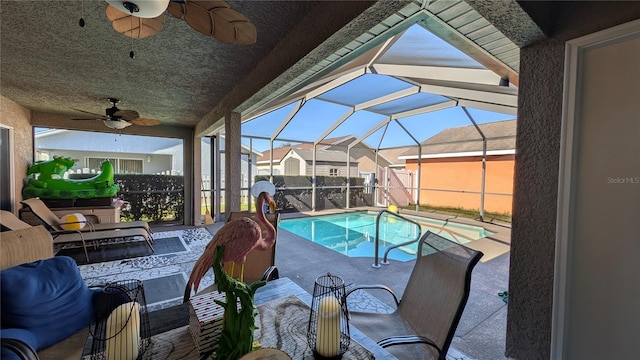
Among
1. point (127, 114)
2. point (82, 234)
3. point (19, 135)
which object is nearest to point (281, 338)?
point (127, 114)

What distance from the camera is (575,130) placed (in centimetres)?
163

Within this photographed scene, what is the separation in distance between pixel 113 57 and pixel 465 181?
1123cm

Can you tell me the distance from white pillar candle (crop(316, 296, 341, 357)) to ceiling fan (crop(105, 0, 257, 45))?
1.63m

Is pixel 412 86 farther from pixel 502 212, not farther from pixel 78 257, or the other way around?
pixel 78 257

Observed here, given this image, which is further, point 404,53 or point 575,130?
point 404,53

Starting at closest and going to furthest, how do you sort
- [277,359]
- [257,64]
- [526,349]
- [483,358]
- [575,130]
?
[277,359] < [575,130] < [526,349] < [483,358] < [257,64]

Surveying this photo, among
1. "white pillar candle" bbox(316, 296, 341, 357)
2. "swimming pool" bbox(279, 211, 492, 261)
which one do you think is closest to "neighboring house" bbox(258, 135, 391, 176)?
"swimming pool" bbox(279, 211, 492, 261)

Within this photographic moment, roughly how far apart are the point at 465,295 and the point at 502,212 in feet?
30.1

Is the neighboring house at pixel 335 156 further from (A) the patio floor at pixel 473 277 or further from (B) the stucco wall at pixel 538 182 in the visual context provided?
(B) the stucco wall at pixel 538 182

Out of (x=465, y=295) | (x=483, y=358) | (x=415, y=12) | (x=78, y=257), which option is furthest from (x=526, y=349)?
(x=78, y=257)

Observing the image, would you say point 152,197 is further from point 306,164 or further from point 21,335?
point 21,335

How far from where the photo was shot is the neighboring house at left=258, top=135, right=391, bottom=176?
9.57 metres

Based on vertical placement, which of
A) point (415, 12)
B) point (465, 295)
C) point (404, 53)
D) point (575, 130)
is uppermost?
point (404, 53)

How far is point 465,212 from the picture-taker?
9.77m
